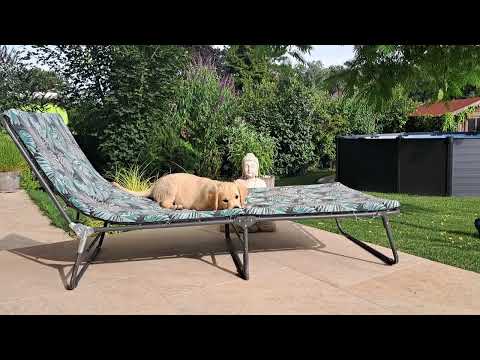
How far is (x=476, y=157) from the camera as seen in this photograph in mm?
8234

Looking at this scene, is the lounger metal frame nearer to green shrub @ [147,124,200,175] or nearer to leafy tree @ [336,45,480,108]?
leafy tree @ [336,45,480,108]

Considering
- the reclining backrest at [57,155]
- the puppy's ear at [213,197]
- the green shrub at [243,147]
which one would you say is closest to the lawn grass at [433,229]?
the puppy's ear at [213,197]

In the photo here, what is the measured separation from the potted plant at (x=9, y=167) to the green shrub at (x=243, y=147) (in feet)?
13.0

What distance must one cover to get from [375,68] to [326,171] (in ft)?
27.6

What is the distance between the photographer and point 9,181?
8688 millimetres

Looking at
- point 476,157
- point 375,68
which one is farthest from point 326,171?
point 375,68

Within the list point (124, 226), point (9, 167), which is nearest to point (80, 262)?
→ point (124, 226)

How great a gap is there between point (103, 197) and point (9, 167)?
631cm

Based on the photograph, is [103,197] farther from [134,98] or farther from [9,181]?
[9,181]

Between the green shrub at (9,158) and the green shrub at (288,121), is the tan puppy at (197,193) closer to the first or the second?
the green shrub at (9,158)

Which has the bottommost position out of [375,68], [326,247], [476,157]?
[326,247]

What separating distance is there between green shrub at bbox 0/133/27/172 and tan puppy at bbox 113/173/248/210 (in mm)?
6130
